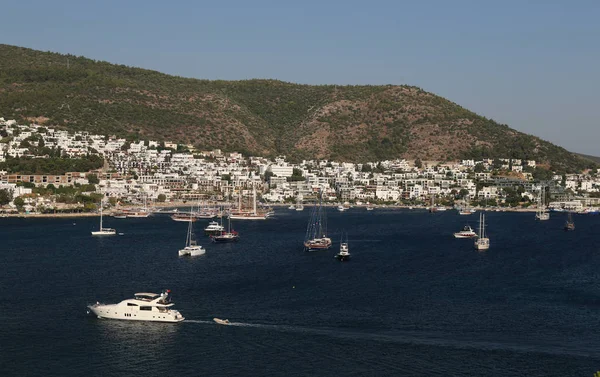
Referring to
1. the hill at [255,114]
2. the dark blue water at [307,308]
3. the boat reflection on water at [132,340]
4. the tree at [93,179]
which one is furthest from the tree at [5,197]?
the boat reflection on water at [132,340]

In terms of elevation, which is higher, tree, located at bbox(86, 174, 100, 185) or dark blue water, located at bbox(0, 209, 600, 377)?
tree, located at bbox(86, 174, 100, 185)

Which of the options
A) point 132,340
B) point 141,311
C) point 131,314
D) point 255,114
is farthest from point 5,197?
point 255,114

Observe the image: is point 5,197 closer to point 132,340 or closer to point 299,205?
point 299,205

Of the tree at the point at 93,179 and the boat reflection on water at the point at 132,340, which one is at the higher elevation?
the tree at the point at 93,179

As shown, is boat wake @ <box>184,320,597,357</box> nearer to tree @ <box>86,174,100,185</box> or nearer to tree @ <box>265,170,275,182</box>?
tree @ <box>86,174,100,185</box>

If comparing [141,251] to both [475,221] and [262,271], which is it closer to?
[262,271]

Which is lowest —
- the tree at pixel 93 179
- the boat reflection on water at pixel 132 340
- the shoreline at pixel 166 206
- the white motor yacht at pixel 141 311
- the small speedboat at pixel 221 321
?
the boat reflection on water at pixel 132 340

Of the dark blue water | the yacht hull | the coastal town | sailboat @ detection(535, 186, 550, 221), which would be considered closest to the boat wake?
the dark blue water

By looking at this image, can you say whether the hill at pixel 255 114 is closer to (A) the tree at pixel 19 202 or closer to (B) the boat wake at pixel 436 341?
(A) the tree at pixel 19 202
